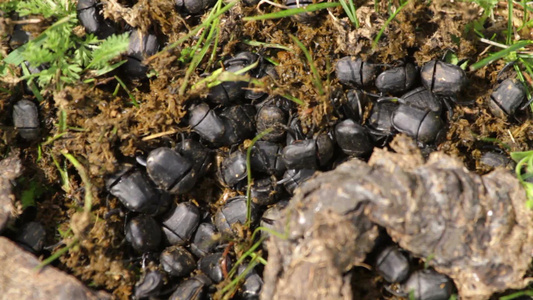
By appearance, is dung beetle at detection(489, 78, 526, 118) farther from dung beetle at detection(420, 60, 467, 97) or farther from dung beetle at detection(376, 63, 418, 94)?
dung beetle at detection(376, 63, 418, 94)

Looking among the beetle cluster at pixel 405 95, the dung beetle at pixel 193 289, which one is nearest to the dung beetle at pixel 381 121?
the beetle cluster at pixel 405 95

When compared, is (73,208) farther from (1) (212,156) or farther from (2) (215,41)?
(2) (215,41)

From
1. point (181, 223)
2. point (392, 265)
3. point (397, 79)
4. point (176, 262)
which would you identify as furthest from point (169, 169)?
point (397, 79)

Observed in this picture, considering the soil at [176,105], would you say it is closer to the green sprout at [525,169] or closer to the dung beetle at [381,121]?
the green sprout at [525,169]

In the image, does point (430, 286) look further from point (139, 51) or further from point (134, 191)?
point (139, 51)

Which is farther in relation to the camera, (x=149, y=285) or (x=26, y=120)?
(x=26, y=120)

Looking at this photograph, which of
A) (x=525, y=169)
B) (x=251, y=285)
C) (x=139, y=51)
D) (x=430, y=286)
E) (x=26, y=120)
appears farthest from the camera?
(x=139, y=51)
